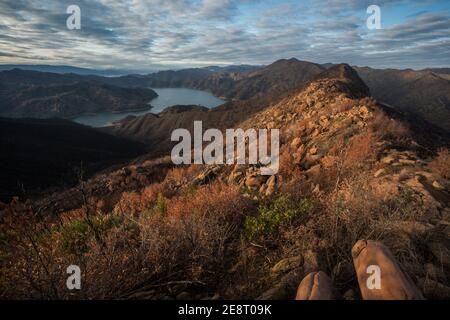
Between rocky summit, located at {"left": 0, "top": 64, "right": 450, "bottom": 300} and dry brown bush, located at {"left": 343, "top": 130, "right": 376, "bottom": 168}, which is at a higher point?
dry brown bush, located at {"left": 343, "top": 130, "right": 376, "bottom": 168}

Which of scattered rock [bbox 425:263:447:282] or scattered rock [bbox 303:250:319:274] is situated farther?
scattered rock [bbox 303:250:319:274]

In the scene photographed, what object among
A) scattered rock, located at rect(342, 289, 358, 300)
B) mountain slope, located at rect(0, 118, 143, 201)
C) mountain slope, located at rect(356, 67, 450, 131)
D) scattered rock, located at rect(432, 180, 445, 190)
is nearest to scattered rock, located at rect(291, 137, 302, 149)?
scattered rock, located at rect(432, 180, 445, 190)

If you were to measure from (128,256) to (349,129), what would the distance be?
26.2 feet

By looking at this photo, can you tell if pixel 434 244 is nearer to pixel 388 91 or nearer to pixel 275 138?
pixel 275 138

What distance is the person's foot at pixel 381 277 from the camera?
218cm

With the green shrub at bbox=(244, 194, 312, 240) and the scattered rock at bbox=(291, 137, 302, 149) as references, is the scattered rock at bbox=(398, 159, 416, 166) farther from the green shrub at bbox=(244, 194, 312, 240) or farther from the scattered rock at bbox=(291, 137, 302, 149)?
the scattered rock at bbox=(291, 137, 302, 149)

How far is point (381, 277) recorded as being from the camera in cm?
230

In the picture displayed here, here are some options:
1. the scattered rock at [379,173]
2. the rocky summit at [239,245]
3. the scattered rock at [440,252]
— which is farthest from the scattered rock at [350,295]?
the scattered rock at [379,173]

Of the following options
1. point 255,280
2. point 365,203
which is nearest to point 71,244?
point 255,280

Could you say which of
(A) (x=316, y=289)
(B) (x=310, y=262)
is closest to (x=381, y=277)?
(A) (x=316, y=289)

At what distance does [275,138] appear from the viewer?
1264 cm

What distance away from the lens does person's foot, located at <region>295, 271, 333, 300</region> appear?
223 cm

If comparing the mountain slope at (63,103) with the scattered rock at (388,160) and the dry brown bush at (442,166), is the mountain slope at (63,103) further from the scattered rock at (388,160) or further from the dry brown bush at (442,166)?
the dry brown bush at (442,166)

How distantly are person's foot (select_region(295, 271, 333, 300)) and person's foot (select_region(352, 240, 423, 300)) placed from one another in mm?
277
